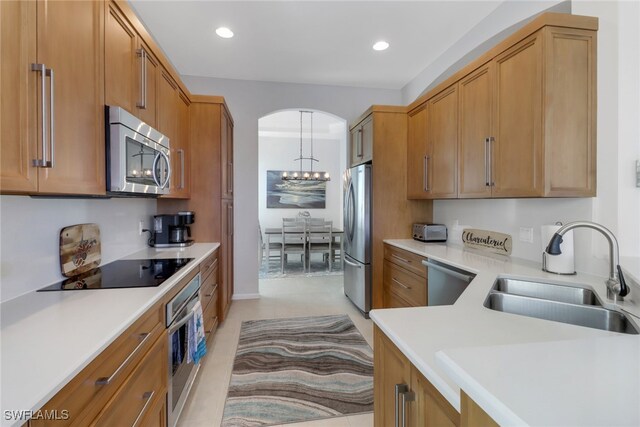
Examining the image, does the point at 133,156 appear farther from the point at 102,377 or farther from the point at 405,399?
the point at 405,399

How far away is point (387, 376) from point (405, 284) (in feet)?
6.02

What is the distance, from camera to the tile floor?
177 cm

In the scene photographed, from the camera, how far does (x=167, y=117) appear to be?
233 centimetres

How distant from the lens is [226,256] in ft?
10.9

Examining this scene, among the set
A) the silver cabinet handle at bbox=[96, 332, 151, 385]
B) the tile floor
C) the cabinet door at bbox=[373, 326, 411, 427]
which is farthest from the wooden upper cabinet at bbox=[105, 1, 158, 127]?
the tile floor

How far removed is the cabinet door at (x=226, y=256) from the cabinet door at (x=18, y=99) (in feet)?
7.06

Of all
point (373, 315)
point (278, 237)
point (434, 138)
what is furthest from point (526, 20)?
point (278, 237)

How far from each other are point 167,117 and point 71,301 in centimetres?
163

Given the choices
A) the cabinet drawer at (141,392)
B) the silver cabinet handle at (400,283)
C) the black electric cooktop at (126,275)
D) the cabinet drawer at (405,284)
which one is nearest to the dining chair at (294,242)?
the cabinet drawer at (405,284)

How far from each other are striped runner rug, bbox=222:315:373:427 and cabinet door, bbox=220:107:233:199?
1539mm

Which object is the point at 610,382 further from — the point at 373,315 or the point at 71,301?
the point at 71,301

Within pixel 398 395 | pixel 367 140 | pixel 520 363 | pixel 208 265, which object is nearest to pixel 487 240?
pixel 367 140

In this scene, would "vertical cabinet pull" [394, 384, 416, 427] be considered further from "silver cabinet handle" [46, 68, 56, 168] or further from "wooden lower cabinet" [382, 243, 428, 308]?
"wooden lower cabinet" [382, 243, 428, 308]

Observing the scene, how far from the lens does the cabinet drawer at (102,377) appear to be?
75 centimetres
